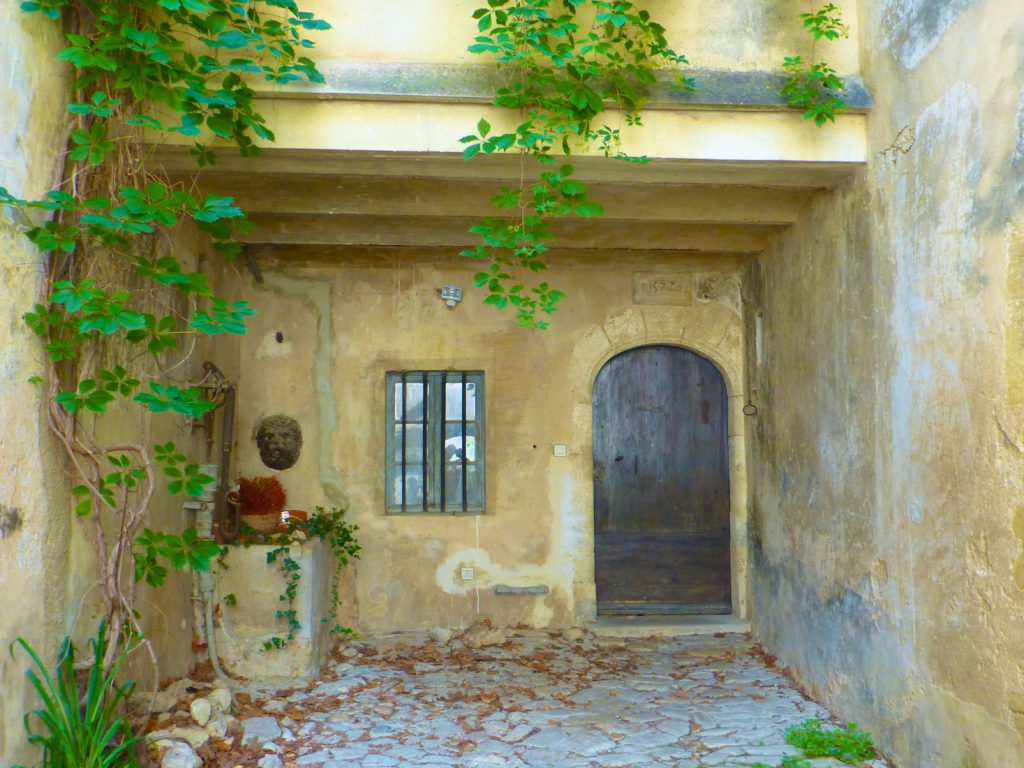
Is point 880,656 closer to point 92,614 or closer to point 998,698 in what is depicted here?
point 998,698

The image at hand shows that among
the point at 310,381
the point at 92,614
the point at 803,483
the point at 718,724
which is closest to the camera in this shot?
the point at 92,614

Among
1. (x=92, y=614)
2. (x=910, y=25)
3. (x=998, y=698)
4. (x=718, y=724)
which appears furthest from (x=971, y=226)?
(x=92, y=614)

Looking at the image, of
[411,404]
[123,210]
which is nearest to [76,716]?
[123,210]

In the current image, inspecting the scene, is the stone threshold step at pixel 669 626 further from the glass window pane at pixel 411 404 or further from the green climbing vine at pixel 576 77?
the green climbing vine at pixel 576 77

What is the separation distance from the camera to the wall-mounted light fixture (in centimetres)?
694

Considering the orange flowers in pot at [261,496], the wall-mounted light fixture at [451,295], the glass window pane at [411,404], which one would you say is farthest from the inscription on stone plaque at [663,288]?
the orange flowers in pot at [261,496]

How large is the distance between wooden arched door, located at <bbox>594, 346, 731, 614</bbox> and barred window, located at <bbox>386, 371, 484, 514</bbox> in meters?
1.03

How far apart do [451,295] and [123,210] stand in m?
3.75

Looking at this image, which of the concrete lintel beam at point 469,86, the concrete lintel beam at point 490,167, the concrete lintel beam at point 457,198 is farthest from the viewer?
the concrete lintel beam at point 457,198

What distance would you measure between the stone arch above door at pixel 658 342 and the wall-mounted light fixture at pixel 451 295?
105cm

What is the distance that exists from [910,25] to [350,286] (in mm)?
4480

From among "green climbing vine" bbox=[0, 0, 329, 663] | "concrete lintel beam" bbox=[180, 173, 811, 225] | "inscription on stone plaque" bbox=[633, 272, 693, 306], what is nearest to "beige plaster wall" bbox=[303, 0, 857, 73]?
"green climbing vine" bbox=[0, 0, 329, 663]

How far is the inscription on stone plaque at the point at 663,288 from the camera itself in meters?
7.21

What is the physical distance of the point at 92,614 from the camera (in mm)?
3834
